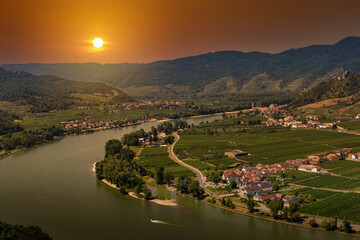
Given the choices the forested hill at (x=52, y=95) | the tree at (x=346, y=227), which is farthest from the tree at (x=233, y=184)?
the forested hill at (x=52, y=95)

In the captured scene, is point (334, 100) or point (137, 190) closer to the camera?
point (137, 190)

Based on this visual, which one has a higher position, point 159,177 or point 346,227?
point 159,177

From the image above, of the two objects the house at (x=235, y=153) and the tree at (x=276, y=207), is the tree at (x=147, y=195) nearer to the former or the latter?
the tree at (x=276, y=207)

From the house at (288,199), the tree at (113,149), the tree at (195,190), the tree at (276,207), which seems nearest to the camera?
the tree at (276,207)

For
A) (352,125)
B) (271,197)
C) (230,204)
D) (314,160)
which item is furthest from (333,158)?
(352,125)

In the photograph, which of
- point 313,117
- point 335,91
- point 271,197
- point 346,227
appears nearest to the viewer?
point 346,227

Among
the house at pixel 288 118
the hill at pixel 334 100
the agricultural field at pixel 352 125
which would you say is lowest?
the agricultural field at pixel 352 125

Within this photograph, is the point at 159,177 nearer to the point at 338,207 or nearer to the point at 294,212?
the point at 294,212

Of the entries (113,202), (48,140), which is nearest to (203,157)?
(113,202)
